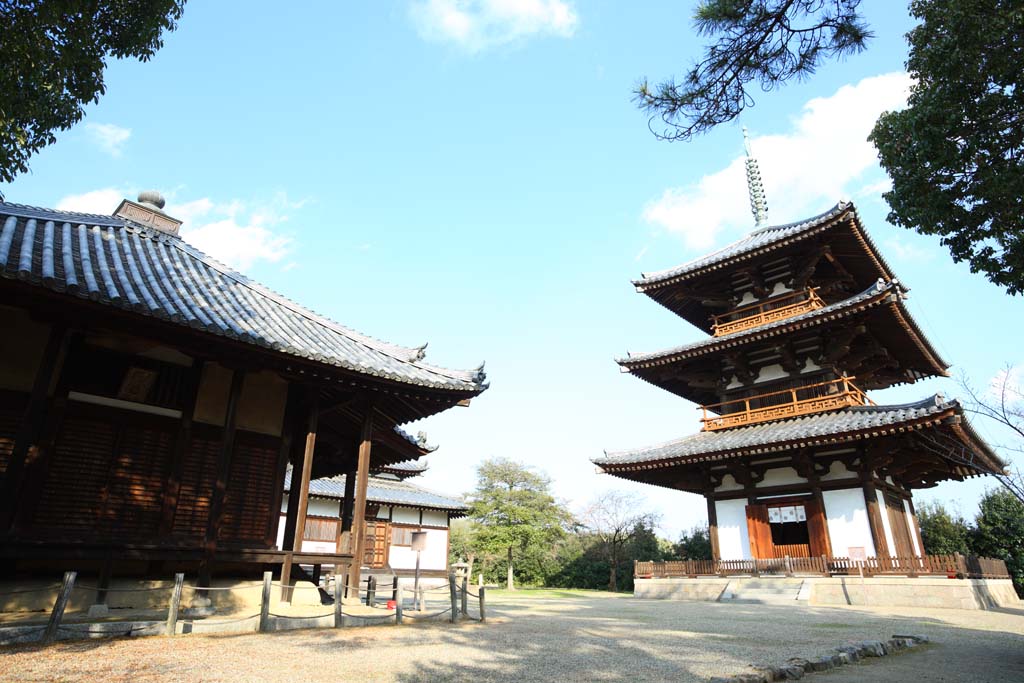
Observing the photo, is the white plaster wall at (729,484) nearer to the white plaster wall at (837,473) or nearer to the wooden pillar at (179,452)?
the white plaster wall at (837,473)

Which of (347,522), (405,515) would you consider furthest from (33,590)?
(405,515)

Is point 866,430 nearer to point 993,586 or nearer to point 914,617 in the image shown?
point 914,617

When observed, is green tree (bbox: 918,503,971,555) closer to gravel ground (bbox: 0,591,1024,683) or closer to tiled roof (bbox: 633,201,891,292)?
tiled roof (bbox: 633,201,891,292)

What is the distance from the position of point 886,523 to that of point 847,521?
135 centimetres

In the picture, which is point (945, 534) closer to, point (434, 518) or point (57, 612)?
point (434, 518)

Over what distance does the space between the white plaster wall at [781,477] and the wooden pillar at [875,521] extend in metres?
1.68

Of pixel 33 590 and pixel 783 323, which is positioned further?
pixel 783 323

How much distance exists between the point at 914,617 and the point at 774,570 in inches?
196

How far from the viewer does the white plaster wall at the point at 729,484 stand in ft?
61.0

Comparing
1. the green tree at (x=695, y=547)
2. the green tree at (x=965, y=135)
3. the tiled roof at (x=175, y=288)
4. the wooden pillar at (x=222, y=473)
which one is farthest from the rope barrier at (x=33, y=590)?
the green tree at (x=695, y=547)

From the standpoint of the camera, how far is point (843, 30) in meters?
5.26

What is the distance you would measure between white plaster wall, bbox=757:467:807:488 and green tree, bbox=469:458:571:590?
2039 cm

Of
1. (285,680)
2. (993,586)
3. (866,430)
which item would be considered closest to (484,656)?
(285,680)

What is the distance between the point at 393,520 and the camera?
27750 mm
